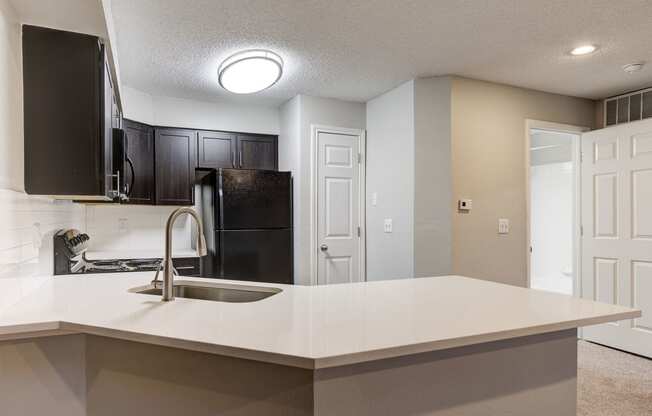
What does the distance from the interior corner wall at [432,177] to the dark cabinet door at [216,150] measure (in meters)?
1.92

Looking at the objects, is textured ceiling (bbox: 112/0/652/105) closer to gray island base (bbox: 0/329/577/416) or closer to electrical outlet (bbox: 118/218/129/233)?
electrical outlet (bbox: 118/218/129/233)

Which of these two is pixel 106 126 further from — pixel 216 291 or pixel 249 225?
pixel 249 225

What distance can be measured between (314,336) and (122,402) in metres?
0.76

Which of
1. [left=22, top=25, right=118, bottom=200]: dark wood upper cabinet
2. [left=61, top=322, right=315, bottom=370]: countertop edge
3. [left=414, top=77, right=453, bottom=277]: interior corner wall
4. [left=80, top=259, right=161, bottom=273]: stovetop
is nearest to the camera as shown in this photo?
[left=61, top=322, right=315, bottom=370]: countertop edge

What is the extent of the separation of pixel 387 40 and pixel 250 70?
0.98 meters

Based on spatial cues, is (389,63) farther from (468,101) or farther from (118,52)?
(118,52)

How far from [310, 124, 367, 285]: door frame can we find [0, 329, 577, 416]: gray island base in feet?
8.53

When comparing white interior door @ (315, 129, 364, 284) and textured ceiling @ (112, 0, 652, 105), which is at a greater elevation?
textured ceiling @ (112, 0, 652, 105)

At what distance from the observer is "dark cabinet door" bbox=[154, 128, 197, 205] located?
376cm

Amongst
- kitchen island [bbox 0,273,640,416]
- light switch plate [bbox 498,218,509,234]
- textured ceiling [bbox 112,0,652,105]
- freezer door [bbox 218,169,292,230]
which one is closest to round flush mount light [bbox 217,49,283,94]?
textured ceiling [bbox 112,0,652,105]

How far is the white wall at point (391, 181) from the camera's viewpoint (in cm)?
336

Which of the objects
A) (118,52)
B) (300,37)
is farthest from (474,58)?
(118,52)

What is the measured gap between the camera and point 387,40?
2.58 metres

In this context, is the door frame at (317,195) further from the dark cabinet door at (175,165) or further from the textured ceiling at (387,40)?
the dark cabinet door at (175,165)
